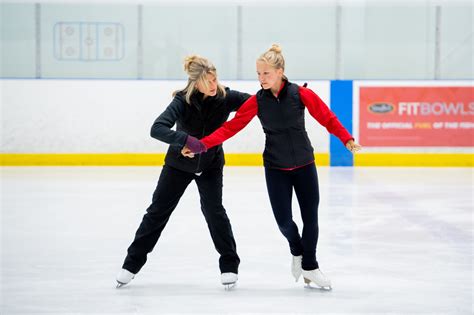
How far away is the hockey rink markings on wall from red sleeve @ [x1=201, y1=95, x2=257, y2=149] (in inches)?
292

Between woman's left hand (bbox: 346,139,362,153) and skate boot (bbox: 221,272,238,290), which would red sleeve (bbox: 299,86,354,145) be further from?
skate boot (bbox: 221,272,238,290)

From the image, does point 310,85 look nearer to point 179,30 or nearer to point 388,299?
point 179,30

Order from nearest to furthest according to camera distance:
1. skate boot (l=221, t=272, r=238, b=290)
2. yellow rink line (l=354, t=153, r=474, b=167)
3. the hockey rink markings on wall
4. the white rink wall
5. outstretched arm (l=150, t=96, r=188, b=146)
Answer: outstretched arm (l=150, t=96, r=188, b=146) → skate boot (l=221, t=272, r=238, b=290) → the white rink wall → yellow rink line (l=354, t=153, r=474, b=167) → the hockey rink markings on wall

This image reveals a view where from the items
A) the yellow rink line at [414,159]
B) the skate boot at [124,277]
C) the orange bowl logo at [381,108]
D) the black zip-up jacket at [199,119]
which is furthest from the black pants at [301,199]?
the orange bowl logo at [381,108]

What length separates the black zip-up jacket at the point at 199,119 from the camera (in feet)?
12.4

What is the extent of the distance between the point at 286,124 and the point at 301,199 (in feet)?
1.22

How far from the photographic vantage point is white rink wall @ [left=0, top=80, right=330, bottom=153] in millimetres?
10539

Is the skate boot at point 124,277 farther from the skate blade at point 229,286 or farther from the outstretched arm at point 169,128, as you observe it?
the outstretched arm at point 169,128

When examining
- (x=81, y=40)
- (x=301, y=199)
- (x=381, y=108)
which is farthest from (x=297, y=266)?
(x=81, y=40)

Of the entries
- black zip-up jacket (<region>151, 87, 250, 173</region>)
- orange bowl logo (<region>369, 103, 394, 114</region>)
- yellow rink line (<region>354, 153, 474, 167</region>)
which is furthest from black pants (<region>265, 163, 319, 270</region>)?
orange bowl logo (<region>369, 103, 394, 114</region>)

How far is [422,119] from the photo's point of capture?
10.8m

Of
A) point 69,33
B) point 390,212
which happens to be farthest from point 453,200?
point 69,33

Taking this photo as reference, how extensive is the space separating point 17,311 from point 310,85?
7.77m

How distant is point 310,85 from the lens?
35.4ft
